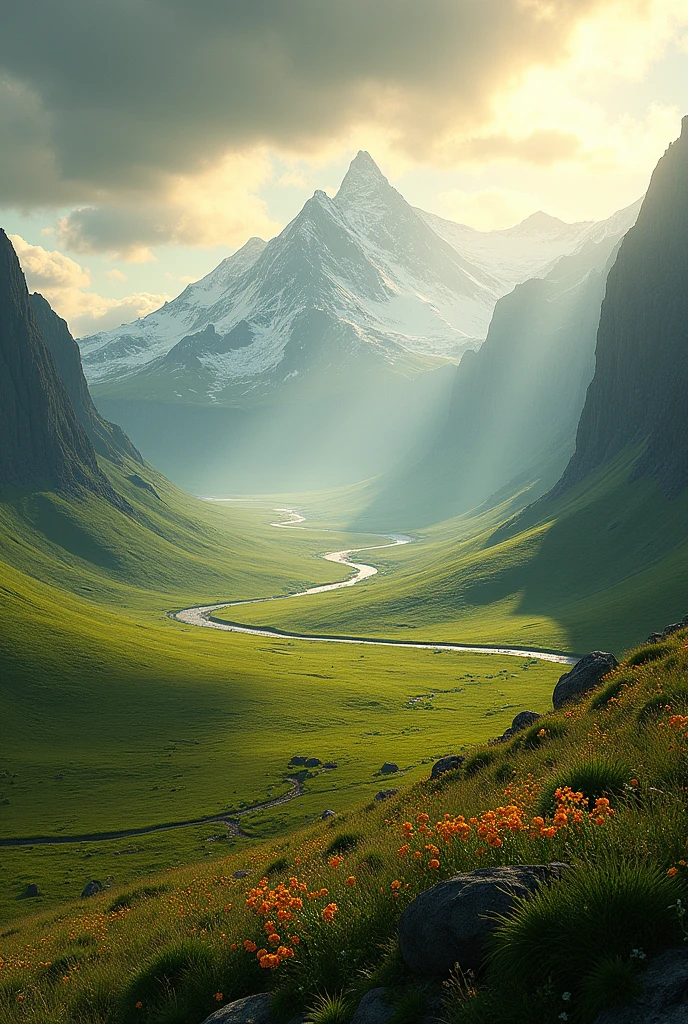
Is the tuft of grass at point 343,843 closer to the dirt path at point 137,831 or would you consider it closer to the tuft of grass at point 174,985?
the tuft of grass at point 174,985

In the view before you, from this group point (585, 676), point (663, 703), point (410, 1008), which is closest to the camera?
point (410, 1008)

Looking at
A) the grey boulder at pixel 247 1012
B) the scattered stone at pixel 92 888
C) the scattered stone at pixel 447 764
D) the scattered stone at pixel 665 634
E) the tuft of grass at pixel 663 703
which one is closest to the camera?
the grey boulder at pixel 247 1012

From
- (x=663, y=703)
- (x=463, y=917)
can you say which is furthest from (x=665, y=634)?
(x=463, y=917)

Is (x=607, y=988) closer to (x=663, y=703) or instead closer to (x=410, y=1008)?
(x=410, y=1008)

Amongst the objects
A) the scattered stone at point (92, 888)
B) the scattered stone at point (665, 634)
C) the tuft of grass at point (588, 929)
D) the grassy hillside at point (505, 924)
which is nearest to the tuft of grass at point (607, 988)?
the grassy hillside at point (505, 924)

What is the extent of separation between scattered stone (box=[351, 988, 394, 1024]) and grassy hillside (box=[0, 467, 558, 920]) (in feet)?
182

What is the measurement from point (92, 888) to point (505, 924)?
55581 mm

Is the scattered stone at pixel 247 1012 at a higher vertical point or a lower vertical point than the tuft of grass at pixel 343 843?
higher

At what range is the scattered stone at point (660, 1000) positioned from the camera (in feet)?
21.9

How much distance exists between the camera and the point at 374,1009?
9.05 meters

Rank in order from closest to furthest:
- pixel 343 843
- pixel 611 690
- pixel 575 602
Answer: pixel 343 843 < pixel 611 690 < pixel 575 602

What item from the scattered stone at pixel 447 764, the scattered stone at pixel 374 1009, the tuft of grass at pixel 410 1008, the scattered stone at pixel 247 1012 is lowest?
the scattered stone at pixel 447 764

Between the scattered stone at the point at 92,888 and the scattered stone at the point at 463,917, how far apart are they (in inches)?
2010

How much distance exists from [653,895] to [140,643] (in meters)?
139
